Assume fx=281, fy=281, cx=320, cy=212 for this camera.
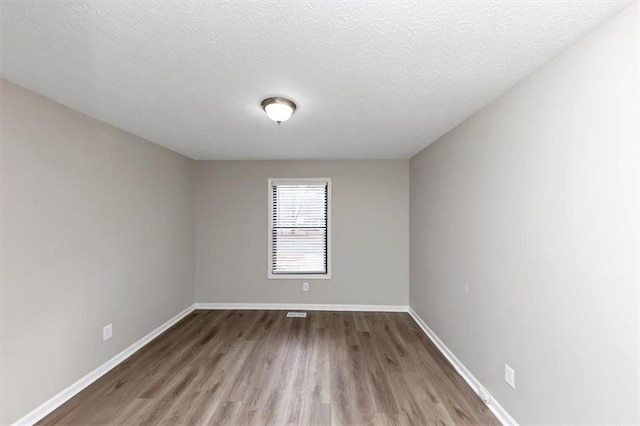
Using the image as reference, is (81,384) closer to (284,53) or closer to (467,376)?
(284,53)

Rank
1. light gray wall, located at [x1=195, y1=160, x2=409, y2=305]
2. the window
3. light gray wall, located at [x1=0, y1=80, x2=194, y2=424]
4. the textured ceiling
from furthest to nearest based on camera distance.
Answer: the window, light gray wall, located at [x1=195, y1=160, x2=409, y2=305], light gray wall, located at [x1=0, y1=80, x2=194, y2=424], the textured ceiling

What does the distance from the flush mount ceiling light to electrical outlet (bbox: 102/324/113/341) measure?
2.53 metres

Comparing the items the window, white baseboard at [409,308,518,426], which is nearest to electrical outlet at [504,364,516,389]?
white baseboard at [409,308,518,426]

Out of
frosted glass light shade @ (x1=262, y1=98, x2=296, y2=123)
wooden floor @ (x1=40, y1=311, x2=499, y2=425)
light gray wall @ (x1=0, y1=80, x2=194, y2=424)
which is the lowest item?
wooden floor @ (x1=40, y1=311, x2=499, y2=425)

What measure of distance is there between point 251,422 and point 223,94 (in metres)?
2.35

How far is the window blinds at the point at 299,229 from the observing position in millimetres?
4480

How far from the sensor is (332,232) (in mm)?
4398

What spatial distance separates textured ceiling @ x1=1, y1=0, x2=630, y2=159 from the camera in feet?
3.90

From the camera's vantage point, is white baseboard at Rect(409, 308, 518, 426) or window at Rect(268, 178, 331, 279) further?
window at Rect(268, 178, 331, 279)

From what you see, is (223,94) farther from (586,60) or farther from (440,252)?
(440,252)

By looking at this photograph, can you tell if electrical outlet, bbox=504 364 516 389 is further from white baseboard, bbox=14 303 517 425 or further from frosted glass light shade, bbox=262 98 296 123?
frosted glass light shade, bbox=262 98 296 123

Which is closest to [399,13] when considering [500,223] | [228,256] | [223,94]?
[223,94]

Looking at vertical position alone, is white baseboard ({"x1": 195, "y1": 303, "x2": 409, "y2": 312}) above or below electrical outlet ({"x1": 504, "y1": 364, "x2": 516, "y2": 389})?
below

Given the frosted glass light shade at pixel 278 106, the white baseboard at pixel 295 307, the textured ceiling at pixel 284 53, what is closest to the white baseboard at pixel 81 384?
the white baseboard at pixel 295 307
